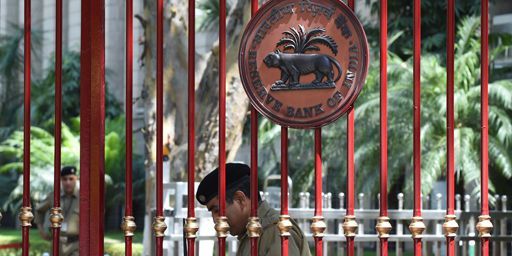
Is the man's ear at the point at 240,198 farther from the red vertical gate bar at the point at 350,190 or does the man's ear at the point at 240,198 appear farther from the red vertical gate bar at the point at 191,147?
Answer: the red vertical gate bar at the point at 350,190

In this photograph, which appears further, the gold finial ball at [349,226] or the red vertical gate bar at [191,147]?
the red vertical gate bar at [191,147]

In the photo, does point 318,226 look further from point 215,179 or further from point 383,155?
point 215,179

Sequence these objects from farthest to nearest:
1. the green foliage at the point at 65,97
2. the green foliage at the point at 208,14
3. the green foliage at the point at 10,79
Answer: the green foliage at the point at 10,79, the green foliage at the point at 65,97, the green foliage at the point at 208,14

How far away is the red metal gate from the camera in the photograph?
325 cm

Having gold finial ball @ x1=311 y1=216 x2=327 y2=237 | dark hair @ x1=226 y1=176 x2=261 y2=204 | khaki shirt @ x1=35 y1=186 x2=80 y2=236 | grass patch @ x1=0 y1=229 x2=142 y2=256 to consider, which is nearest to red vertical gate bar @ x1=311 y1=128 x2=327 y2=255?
gold finial ball @ x1=311 y1=216 x2=327 y2=237

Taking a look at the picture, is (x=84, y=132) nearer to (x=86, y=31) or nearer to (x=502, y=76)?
(x=86, y=31)

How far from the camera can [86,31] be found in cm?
369

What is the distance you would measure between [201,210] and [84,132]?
21.4ft

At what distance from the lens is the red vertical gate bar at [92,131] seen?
3617 mm

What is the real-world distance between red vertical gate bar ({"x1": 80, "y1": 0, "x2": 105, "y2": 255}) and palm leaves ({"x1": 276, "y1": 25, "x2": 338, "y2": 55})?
712mm

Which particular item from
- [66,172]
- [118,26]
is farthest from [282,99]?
[118,26]

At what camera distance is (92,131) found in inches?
143

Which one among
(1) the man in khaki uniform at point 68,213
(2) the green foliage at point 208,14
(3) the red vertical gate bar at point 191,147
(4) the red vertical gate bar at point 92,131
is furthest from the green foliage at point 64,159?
(3) the red vertical gate bar at point 191,147

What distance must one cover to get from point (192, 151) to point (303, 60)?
485 mm
